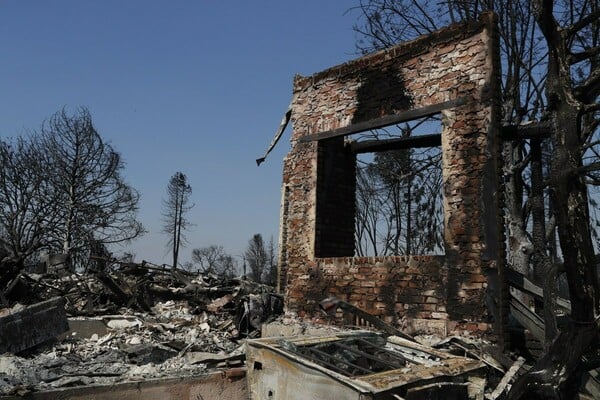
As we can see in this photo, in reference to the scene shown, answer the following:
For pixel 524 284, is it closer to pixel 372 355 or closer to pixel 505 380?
pixel 505 380

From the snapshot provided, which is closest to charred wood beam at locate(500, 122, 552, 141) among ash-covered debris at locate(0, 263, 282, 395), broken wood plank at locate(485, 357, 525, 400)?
broken wood plank at locate(485, 357, 525, 400)

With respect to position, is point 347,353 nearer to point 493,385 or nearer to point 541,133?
point 493,385

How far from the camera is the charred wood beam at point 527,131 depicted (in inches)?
249

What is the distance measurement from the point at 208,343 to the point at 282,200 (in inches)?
109

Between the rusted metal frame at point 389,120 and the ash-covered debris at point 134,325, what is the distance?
125 inches

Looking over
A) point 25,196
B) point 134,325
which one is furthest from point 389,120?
point 25,196

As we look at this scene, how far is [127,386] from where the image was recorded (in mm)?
5012

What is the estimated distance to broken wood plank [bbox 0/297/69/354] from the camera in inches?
263

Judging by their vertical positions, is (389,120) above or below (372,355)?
above

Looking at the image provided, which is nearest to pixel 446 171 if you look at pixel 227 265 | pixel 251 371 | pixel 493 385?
pixel 493 385

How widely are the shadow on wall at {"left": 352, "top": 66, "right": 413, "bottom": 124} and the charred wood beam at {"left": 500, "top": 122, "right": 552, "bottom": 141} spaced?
1.30m

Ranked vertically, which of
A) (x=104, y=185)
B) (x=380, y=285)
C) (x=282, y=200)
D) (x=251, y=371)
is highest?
(x=104, y=185)

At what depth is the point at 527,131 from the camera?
21.2 ft

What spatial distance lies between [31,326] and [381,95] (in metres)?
5.90
